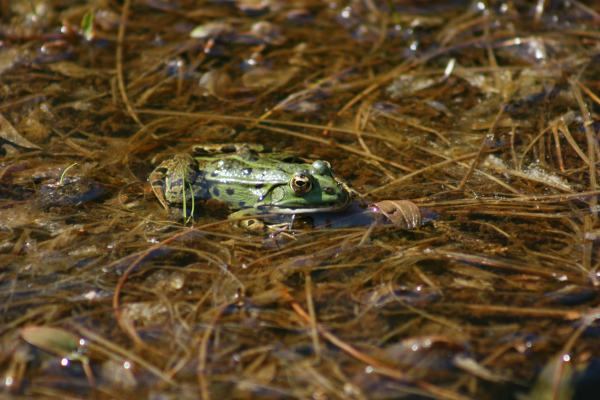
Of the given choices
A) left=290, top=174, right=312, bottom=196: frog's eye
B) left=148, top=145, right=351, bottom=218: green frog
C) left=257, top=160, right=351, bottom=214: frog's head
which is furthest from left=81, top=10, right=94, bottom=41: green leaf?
left=290, top=174, right=312, bottom=196: frog's eye

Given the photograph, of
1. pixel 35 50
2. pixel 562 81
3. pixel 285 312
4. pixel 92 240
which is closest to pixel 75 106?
pixel 35 50

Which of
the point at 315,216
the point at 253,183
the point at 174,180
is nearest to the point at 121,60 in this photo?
the point at 174,180

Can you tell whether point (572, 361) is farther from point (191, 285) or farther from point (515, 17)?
point (515, 17)

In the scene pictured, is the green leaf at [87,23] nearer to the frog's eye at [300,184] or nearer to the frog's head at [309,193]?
the frog's head at [309,193]

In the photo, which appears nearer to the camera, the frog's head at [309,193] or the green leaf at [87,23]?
the frog's head at [309,193]

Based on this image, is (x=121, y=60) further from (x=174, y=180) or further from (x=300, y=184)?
(x=300, y=184)

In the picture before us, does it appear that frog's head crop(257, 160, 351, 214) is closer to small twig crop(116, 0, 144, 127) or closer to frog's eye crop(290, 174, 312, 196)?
frog's eye crop(290, 174, 312, 196)

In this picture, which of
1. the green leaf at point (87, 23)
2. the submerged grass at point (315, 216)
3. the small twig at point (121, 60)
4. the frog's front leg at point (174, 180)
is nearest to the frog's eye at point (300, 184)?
the submerged grass at point (315, 216)

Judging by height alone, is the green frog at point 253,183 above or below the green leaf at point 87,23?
below
